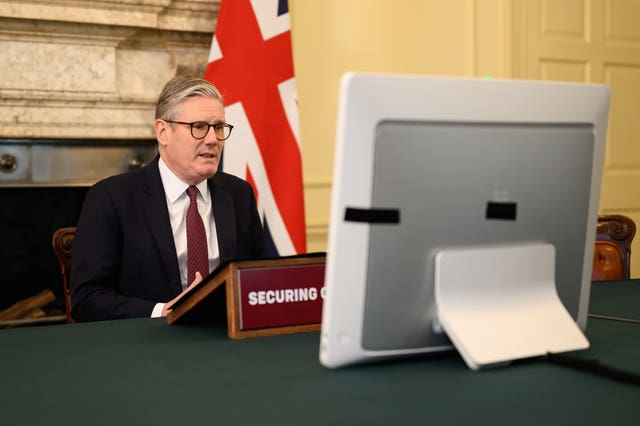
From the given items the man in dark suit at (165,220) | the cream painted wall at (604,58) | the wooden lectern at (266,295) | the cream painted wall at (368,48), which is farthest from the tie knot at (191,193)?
the cream painted wall at (604,58)

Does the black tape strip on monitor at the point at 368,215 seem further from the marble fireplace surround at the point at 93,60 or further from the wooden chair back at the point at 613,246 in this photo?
the marble fireplace surround at the point at 93,60

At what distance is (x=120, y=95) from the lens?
3.76 metres

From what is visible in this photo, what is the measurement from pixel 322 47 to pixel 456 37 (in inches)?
33.7

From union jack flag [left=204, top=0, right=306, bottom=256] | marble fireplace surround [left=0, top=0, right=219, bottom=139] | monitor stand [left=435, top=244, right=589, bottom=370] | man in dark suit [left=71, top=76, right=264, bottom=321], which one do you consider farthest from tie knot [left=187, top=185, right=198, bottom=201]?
marble fireplace surround [left=0, top=0, right=219, bottom=139]

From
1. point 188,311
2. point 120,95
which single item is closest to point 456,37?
point 120,95

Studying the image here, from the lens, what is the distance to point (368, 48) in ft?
14.3

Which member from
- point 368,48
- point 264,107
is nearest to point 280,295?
point 264,107

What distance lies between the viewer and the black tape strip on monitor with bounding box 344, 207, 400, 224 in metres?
1.10

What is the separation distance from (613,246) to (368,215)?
5.41ft

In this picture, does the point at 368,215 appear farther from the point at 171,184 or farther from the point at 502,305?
the point at 171,184

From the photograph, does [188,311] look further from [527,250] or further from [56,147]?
[56,147]

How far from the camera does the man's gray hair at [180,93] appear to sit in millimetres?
2432

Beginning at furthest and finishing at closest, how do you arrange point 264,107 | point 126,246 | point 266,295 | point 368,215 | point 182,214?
point 264,107 < point 182,214 < point 126,246 < point 266,295 < point 368,215

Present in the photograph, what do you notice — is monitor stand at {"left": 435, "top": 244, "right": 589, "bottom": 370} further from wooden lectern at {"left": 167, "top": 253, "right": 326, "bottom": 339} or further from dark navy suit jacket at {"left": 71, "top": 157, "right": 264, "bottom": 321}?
dark navy suit jacket at {"left": 71, "top": 157, "right": 264, "bottom": 321}
